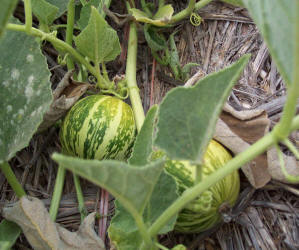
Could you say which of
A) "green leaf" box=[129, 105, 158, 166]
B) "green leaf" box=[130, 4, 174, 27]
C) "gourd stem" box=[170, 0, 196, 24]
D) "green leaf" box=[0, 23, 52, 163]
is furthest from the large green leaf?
"gourd stem" box=[170, 0, 196, 24]

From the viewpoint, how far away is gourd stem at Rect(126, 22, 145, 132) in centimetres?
133

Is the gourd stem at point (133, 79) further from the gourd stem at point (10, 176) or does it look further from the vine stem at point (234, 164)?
the vine stem at point (234, 164)

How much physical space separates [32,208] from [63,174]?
222mm

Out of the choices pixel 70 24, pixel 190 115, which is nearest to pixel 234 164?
pixel 190 115

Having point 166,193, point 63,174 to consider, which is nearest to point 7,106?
point 63,174

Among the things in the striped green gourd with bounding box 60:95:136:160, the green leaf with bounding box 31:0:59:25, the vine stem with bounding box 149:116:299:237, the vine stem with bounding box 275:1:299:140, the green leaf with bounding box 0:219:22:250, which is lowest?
the green leaf with bounding box 0:219:22:250

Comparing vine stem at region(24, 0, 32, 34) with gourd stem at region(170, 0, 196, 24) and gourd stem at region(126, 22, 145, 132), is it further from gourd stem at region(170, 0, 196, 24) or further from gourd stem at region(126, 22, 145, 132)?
gourd stem at region(170, 0, 196, 24)

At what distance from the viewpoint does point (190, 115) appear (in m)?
0.75

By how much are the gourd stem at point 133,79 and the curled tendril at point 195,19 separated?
22 cm

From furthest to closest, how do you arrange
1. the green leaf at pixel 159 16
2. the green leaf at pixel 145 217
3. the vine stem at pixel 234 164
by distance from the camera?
the green leaf at pixel 159 16
the green leaf at pixel 145 217
the vine stem at pixel 234 164

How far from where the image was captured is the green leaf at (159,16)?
4.54 ft

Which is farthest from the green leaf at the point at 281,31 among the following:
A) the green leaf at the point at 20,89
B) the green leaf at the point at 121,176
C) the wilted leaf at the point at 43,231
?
the wilted leaf at the point at 43,231

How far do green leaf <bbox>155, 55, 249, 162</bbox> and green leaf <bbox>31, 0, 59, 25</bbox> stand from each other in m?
0.73

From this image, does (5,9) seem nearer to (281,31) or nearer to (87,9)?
(281,31)
